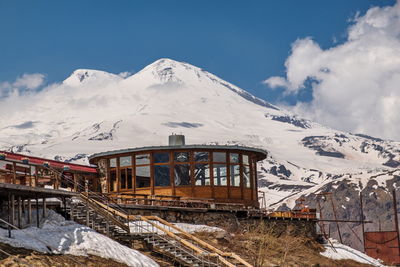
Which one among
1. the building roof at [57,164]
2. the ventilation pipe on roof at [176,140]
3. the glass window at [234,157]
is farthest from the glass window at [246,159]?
the building roof at [57,164]

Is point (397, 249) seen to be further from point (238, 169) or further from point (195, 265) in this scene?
point (195, 265)

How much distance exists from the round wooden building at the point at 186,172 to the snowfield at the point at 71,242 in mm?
14273

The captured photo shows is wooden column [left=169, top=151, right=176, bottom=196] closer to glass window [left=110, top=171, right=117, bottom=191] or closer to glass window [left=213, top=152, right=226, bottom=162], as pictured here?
glass window [left=213, top=152, right=226, bottom=162]

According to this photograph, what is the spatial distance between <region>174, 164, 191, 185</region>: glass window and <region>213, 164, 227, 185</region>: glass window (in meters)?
1.82

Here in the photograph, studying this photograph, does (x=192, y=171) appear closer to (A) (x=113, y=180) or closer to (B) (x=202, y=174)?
(B) (x=202, y=174)

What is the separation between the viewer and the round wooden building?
45812 millimetres

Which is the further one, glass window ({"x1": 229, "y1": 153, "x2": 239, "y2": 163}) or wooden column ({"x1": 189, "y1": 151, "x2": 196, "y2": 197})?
glass window ({"x1": 229, "y1": 153, "x2": 239, "y2": 163})

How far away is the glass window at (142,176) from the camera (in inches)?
1825

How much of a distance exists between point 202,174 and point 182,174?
1.32m


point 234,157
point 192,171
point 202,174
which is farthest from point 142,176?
point 234,157

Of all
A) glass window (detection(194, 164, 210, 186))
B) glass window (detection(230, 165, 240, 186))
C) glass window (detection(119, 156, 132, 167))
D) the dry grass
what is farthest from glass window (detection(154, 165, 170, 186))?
the dry grass

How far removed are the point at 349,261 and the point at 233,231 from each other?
25.8 feet

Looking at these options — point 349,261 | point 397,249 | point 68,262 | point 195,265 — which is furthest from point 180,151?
point 397,249

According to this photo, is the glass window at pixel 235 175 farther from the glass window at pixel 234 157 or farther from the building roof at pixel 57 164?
the building roof at pixel 57 164
